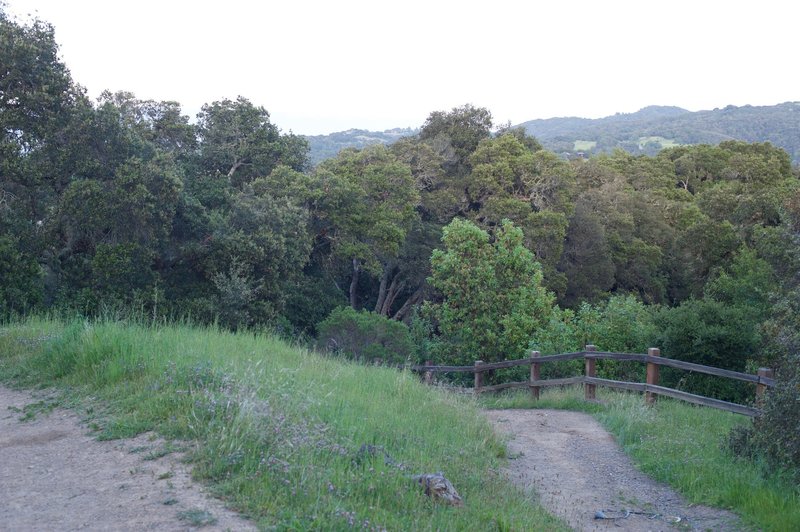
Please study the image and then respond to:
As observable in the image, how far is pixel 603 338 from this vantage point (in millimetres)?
21969

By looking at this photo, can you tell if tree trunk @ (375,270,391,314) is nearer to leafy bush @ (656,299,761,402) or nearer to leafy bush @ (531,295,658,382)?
leafy bush @ (531,295,658,382)

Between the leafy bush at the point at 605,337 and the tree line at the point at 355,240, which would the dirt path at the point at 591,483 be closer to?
the tree line at the point at 355,240

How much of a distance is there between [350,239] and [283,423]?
2622cm

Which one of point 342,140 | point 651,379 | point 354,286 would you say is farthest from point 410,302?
point 342,140

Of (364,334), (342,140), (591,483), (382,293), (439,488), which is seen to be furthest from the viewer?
(342,140)

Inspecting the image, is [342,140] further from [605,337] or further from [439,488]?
[439,488]

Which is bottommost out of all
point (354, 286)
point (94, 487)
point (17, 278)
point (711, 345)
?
point (354, 286)

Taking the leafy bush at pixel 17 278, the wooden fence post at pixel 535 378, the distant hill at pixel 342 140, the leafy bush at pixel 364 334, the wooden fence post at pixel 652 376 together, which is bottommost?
the leafy bush at pixel 364 334

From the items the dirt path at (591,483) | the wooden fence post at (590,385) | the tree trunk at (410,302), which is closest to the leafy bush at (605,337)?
the wooden fence post at (590,385)

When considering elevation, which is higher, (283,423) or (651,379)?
(283,423)

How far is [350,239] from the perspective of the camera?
1277 inches

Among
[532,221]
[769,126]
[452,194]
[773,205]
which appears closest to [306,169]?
[452,194]

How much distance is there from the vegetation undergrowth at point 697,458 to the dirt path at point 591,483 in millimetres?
171

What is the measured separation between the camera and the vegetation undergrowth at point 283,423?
5.41m
